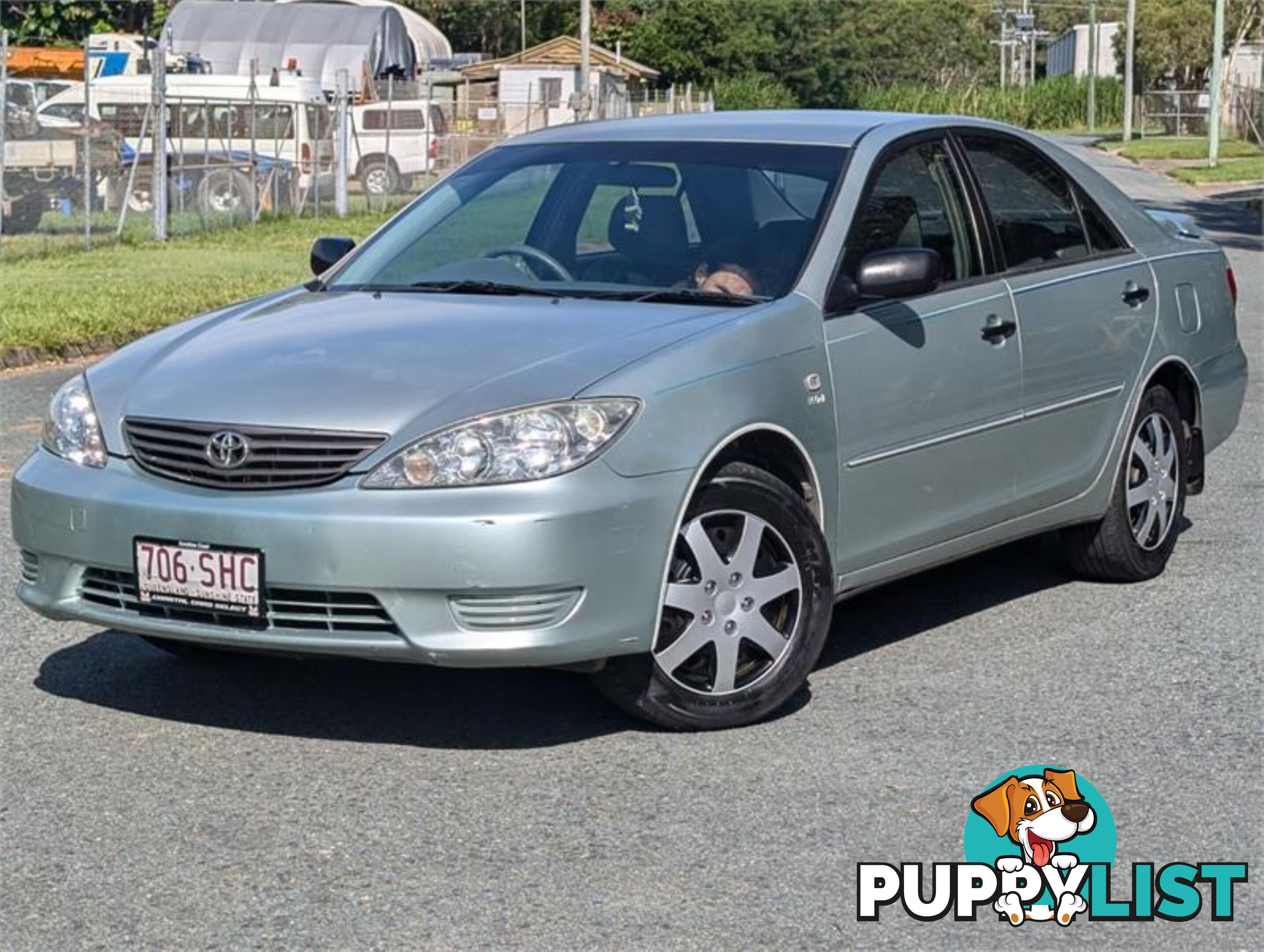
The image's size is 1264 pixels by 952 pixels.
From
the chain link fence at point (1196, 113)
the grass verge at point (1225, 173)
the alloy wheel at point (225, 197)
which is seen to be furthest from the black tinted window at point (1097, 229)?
the chain link fence at point (1196, 113)

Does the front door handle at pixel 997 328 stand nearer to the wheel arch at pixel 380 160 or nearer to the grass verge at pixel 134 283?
the grass verge at pixel 134 283

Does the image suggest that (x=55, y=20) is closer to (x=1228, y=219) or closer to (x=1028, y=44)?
(x=1228, y=219)

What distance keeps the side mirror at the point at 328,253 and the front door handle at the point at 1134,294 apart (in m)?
2.53

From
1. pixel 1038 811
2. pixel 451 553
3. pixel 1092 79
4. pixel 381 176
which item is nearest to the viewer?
pixel 1038 811

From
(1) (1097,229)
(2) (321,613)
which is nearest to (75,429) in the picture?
(2) (321,613)

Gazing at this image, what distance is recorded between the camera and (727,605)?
18.1 feet

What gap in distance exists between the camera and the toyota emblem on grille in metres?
5.25

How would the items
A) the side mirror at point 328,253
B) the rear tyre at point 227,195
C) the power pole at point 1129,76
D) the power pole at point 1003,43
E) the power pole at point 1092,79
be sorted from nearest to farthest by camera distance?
the side mirror at point 328,253 → the rear tyre at point 227,195 → the power pole at point 1129,76 → the power pole at point 1092,79 → the power pole at point 1003,43

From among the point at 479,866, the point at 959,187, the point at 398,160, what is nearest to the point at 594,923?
the point at 479,866

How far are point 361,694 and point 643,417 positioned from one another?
1.25m

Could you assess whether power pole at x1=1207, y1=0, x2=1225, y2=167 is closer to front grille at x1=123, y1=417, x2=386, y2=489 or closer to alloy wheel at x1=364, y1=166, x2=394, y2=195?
alloy wheel at x1=364, y1=166, x2=394, y2=195

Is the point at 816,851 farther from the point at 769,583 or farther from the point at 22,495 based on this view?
the point at 22,495

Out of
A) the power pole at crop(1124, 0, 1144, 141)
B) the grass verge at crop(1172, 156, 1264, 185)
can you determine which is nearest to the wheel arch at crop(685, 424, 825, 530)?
the grass verge at crop(1172, 156, 1264, 185)

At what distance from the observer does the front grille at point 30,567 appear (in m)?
5.66
